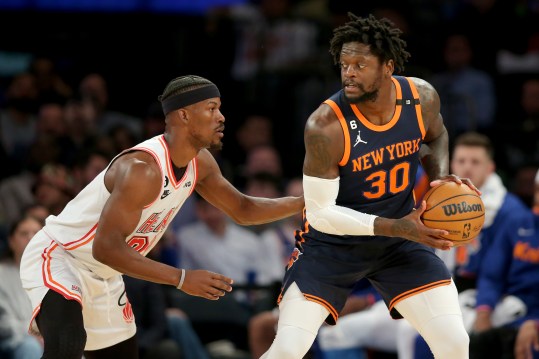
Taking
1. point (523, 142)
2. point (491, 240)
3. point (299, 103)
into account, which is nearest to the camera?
point (491, 240)

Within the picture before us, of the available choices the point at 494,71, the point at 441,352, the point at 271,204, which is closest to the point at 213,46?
the point at 494,71

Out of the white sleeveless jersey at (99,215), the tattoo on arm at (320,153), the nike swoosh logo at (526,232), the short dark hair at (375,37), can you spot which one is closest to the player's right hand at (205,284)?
the white sleeveless jersey at (99,215)

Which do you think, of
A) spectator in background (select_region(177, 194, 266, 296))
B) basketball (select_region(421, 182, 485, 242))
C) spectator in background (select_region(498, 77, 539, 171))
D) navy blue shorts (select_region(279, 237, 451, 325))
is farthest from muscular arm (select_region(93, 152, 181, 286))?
spectator in background (select_region(498, 77, 539, 171))

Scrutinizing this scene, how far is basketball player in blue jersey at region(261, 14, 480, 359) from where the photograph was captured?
18.7ft

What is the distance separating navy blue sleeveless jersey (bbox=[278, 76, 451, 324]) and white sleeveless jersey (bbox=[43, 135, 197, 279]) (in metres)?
0.76

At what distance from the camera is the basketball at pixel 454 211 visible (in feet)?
18.4

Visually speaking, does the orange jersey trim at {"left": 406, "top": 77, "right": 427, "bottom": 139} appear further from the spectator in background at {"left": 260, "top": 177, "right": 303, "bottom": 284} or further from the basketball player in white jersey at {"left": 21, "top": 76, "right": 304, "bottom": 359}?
the spectator in background at {"left": 260, "top": 177, "right": 303, "bottom": 284}

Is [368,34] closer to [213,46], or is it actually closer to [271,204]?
[271,204]

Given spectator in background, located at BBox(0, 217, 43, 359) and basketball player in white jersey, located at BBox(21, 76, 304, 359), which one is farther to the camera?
spectator in background, located at BBox(0, 217, 43, 359)

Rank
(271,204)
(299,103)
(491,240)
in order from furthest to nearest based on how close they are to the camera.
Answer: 1. (299,103)
2. (491,240)
3. (271,204)

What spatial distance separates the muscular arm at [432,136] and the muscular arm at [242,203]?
2.44 ft

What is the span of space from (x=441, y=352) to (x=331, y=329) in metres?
2.75

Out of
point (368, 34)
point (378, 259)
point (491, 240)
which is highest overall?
point (368, 34)

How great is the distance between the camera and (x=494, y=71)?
11.5 metres
